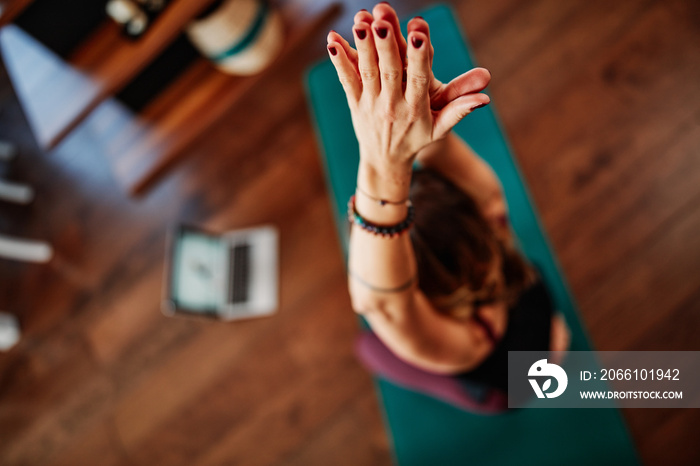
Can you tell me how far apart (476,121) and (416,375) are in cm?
72

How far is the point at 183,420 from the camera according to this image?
1.56m

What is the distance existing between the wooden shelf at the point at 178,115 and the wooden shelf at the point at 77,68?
0.27 m

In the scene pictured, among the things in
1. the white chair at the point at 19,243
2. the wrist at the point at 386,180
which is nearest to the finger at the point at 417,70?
the wrist at the point at 386,180

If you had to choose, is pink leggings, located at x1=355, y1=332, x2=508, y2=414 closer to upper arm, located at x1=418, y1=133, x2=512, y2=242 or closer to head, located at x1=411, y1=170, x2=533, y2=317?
head, located at x1=411, y1=170, x2=533, y2=317

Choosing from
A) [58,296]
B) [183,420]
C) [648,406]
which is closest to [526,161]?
[648,406]

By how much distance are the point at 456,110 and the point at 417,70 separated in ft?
0.17

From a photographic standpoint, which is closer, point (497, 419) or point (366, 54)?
point (366, 54)

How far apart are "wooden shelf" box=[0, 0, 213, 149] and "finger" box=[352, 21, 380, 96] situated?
0.93 meters

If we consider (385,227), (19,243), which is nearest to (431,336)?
(385,227)

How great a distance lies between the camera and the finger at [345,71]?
0.37m

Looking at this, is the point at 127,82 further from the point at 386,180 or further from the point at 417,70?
the point at 417,70

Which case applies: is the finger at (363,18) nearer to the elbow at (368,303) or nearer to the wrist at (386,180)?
the wrist at (386,180)

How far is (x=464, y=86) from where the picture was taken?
0.38m

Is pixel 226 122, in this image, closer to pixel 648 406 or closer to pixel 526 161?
pixel 526 161
